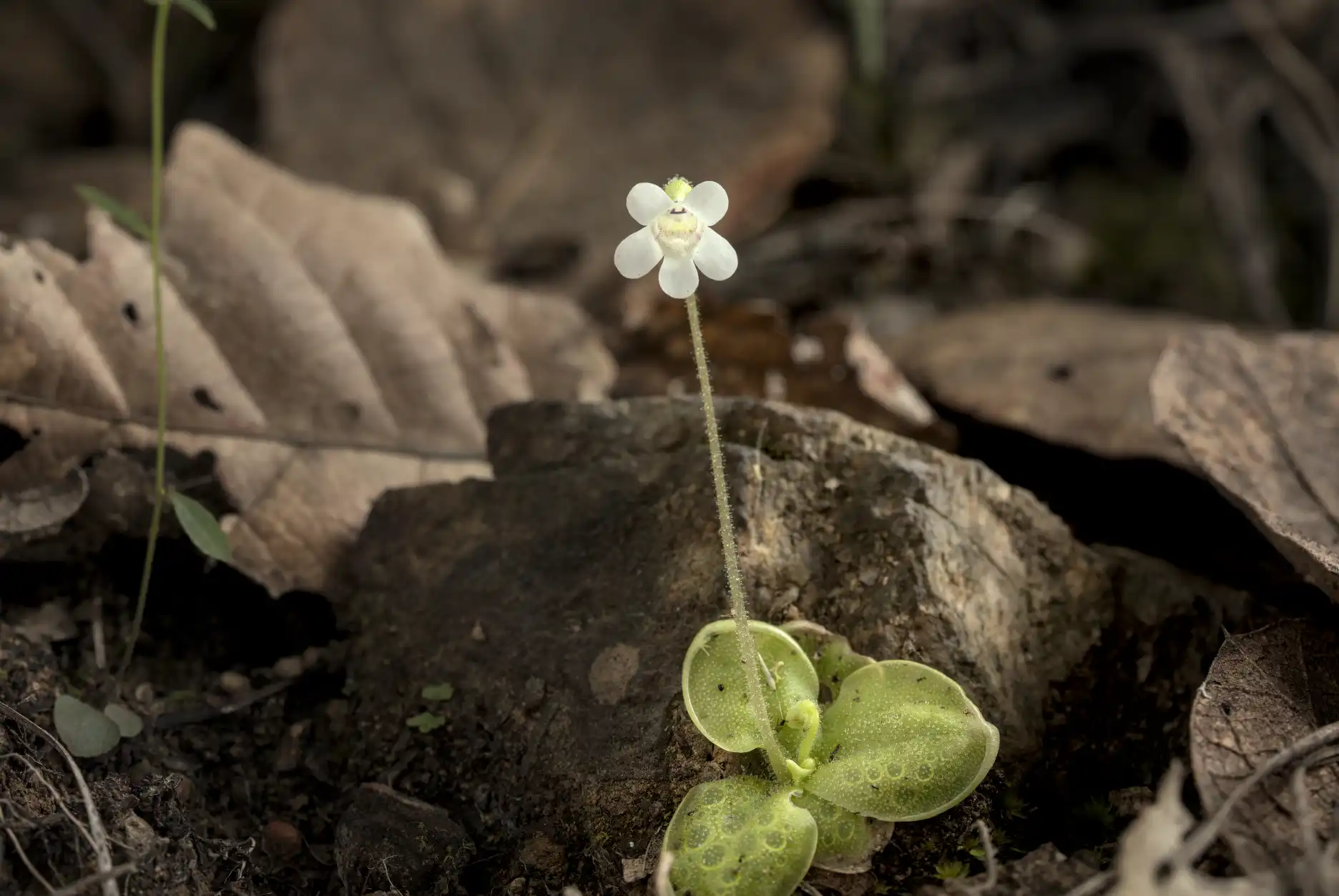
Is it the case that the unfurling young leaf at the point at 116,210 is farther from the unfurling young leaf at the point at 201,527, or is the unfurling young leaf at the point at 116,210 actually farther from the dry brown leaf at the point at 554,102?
the dry brown leaf at the point at 554,102

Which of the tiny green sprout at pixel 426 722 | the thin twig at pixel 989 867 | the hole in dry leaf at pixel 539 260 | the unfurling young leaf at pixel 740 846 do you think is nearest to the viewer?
the thin twig at pixel 989 867

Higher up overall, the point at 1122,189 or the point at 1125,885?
the point at 1122,189

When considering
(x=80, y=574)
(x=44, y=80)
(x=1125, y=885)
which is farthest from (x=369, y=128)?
(x=1125, y=885)

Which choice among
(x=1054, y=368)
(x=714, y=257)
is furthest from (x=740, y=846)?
(x=1054, y=368)

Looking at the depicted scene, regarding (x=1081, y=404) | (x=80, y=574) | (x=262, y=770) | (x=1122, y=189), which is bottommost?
(x=262, y=770)

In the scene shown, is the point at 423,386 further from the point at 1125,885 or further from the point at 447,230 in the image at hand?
the point at 1125,885

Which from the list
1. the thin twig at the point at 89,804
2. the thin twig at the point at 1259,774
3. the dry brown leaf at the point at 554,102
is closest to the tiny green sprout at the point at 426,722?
the thin twig at the point at 89,804

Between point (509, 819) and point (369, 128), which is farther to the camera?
point (369, 128)
